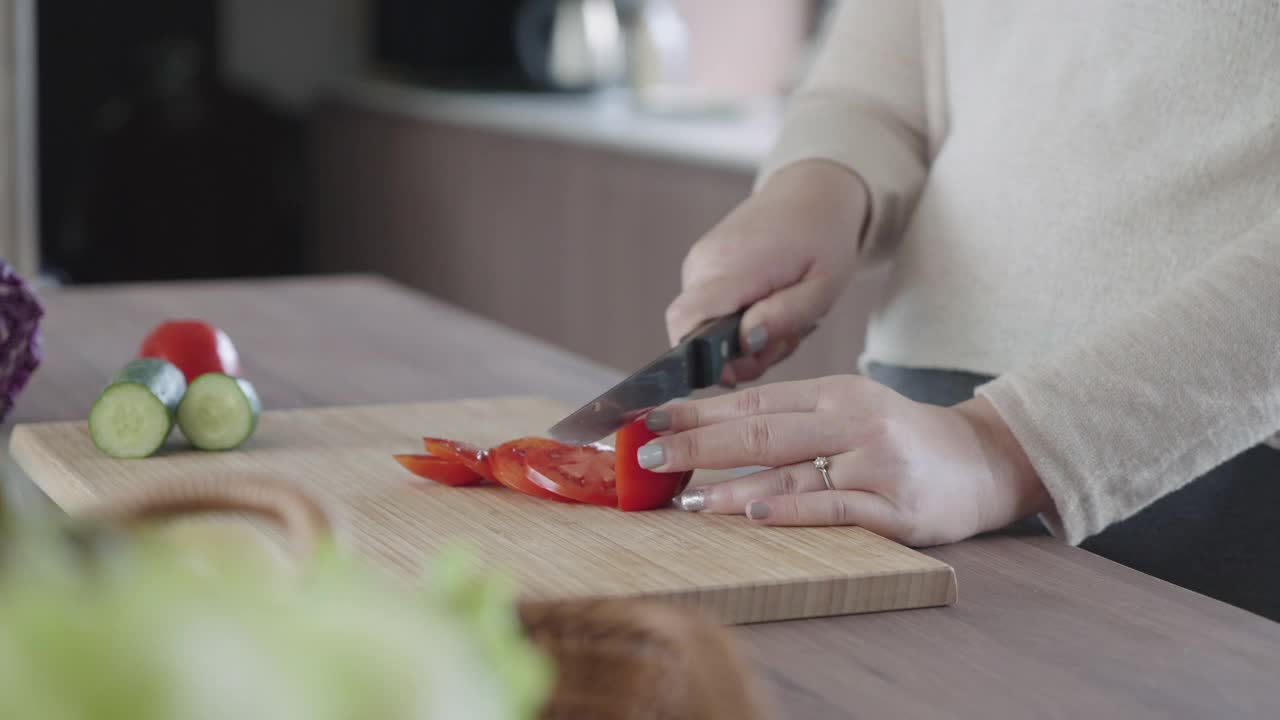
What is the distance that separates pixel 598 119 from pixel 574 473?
315 cm

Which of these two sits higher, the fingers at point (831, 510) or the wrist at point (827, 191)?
the wrist at point (827, 191)

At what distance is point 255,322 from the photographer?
5.87 feet

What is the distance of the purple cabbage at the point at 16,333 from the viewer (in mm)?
1151

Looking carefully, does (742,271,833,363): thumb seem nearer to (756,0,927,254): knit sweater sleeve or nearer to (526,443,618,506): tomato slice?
(756,0,927,254): knit sweater sleeve

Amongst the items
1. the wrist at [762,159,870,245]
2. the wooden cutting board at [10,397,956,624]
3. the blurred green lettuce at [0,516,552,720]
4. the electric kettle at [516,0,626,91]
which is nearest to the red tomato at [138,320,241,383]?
the wooden cutting board at [10,397,956,624]

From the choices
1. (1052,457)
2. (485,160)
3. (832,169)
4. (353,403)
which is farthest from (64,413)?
(485,160)

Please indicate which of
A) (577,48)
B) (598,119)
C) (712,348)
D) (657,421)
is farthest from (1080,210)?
(577,48)

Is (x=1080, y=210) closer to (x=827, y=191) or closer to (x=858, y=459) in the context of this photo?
(x=827, y=191)

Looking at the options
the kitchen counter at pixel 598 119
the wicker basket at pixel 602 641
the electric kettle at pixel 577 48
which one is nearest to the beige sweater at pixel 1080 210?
the wicker basket at pixel 602 641

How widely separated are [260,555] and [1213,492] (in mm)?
940

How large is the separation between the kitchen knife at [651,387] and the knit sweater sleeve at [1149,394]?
23 centimetres

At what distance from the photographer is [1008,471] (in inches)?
37.9

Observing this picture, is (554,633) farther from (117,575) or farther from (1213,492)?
(1213,492)

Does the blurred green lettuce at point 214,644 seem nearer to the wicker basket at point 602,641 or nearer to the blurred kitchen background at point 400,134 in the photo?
the wicker basket at point 602,641
